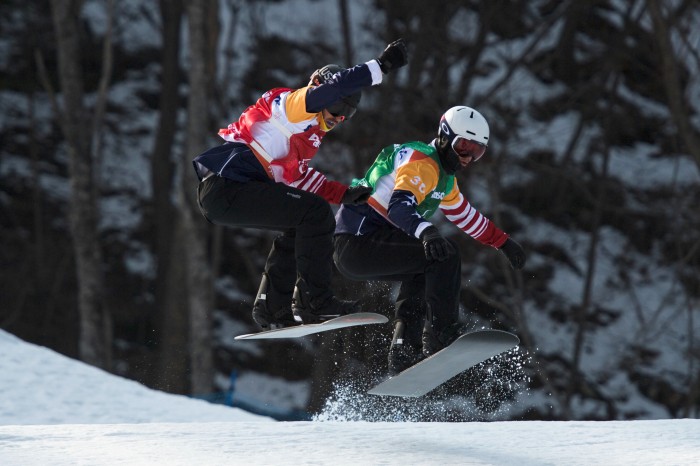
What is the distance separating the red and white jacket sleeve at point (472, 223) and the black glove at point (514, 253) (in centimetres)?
4

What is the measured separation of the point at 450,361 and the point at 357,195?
1133mm

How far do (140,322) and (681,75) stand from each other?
10.0 meters

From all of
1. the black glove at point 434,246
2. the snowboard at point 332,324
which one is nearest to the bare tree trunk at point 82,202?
the snowboard at point 332,324

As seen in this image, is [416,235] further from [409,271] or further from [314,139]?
[314,139]

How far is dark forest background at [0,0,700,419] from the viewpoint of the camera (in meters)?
16.3

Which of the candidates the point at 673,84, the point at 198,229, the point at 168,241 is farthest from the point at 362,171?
the point at 673,84

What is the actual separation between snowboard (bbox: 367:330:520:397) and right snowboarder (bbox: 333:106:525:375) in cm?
10

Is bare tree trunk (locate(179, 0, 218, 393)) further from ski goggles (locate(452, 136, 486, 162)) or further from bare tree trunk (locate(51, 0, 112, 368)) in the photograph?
ski goggles (locate(452, 136, 486, 162))

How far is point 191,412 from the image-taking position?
967cm

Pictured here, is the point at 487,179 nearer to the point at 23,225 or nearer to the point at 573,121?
the point at 573,121

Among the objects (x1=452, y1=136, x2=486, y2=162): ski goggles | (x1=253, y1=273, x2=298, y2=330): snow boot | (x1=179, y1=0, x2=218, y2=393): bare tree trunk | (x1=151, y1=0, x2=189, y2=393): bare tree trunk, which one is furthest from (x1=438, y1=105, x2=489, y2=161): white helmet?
(x1=179, y1=0, x2=218, y2=393): bare tree trunk

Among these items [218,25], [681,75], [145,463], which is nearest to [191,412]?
[145,463]

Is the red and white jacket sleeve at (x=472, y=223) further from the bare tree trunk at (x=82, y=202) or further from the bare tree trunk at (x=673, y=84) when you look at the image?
the bare tree trunk at (x=82, y=202)

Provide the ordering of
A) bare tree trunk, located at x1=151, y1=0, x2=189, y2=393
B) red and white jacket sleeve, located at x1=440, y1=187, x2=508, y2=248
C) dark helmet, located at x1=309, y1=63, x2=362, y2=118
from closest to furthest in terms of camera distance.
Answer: dark helmet, located at x1=309, y1=63, x2=362, y2=118
red and white jacket sleeve, located at x1=440, y1=187, x2=508, y2=248
bare tree trunk, located at x1=151, y1=0, x2=189, y2=393
